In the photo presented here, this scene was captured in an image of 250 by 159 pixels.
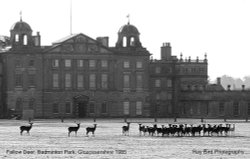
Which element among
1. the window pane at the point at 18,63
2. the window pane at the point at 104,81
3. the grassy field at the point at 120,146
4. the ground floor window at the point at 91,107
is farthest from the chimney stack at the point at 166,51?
the grassy field at the point at 120,146

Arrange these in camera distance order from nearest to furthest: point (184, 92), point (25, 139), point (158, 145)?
point (158, 145)
point (25, 139)
point (184, 92)

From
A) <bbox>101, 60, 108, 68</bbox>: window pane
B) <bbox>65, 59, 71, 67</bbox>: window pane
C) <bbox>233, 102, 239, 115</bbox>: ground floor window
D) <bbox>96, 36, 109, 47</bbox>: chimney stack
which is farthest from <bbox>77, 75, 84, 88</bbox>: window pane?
<bbox>233, 102, 239, 115</bbox>: ground floor window

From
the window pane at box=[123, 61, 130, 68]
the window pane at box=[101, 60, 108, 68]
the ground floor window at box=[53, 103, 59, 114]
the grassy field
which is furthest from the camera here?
the window pane at box=[123, 61, 130, 68]

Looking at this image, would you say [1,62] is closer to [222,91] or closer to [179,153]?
[222,91]

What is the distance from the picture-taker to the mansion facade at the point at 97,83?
345 feet

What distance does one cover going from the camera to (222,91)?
111312mm

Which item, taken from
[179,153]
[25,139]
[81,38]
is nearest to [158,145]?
[179,153]

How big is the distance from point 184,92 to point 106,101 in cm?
1115

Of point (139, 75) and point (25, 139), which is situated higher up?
point (139, 75)

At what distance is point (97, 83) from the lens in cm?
10738

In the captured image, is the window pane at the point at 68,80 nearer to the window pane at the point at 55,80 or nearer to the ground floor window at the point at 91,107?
the window pane at the point at 55,80

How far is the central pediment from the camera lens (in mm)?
104875

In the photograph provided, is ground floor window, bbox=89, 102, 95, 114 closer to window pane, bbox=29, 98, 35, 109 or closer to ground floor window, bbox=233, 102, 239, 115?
window pane, bbox=29, 98, 35, 109

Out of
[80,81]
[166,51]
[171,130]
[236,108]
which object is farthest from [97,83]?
[171,130]
